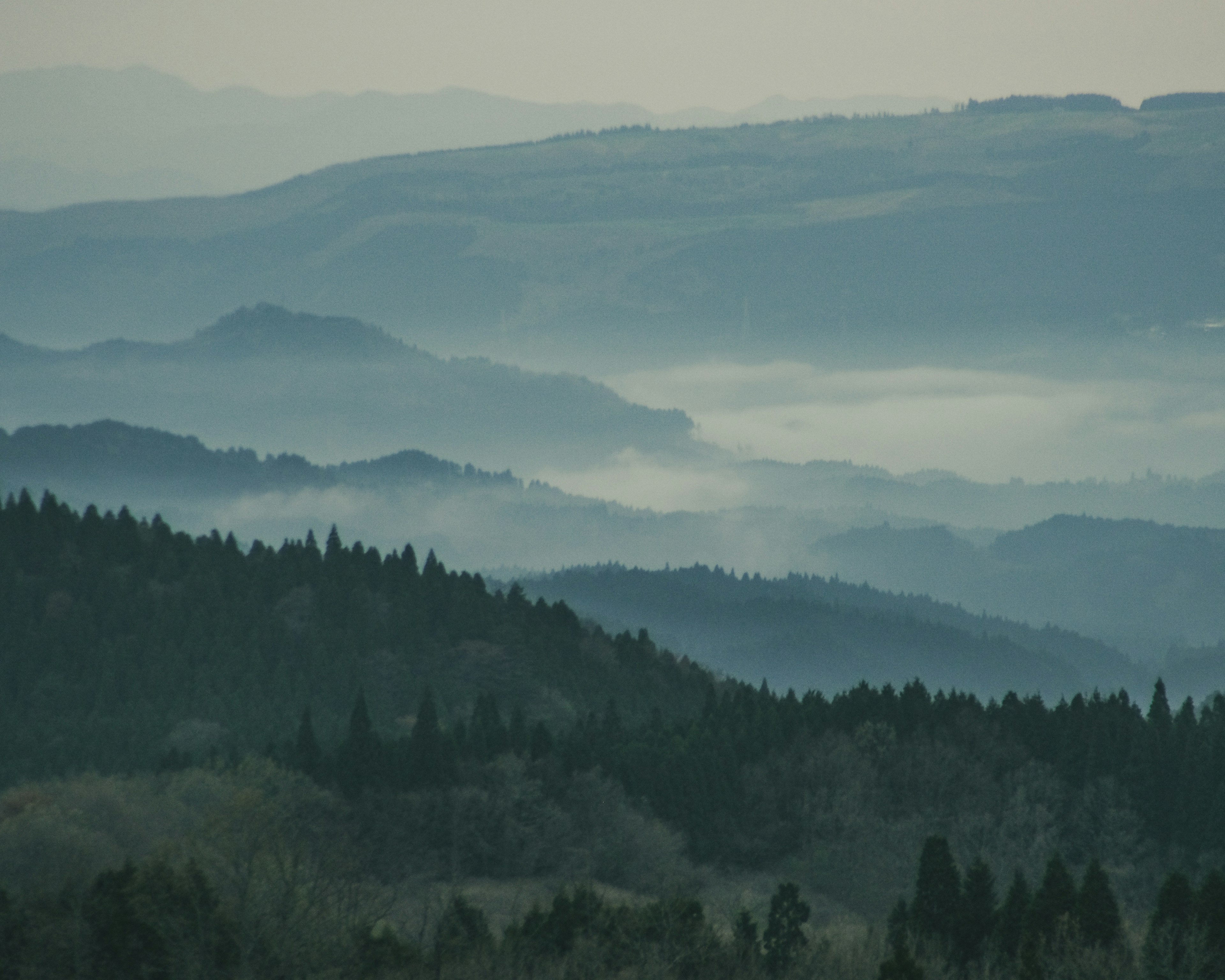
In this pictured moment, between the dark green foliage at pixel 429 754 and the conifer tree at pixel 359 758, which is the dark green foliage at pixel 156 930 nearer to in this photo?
the conifer tree at pixel 359 758

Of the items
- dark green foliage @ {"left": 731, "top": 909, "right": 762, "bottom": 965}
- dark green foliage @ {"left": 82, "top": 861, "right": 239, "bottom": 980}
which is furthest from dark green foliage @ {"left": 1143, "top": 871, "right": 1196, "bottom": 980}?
dark green foliage @ {"left": 82, "top": 861, "right": 239, "bottom": 980}

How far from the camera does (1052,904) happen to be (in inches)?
3748

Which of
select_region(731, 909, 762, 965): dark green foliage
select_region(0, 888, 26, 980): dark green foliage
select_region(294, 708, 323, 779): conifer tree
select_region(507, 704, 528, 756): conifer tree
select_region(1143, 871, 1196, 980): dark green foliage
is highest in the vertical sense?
select_region(507, 704, 528, 756): conifer tree

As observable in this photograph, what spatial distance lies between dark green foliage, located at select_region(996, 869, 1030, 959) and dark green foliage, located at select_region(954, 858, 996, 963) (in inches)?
40.4

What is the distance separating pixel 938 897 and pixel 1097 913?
29.3 ft

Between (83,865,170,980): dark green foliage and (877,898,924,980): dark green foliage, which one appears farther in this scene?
(83,865,170,980): dark green foliage

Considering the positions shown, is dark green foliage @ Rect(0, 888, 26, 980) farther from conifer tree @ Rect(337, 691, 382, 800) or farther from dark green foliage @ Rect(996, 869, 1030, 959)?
conifer tree @ Rect(337, 691, 382, 800)

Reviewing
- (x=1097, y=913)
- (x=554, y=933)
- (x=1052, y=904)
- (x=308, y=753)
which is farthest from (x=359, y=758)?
(x=1097, y=913)

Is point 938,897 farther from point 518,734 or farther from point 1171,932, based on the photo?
point 518,734

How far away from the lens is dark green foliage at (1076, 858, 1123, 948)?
9381 cm

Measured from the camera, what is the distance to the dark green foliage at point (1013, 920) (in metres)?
95.8

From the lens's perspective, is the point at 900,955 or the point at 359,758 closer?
the point at 900,955

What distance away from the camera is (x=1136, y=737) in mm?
156375

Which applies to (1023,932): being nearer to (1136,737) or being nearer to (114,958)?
(114,958)
